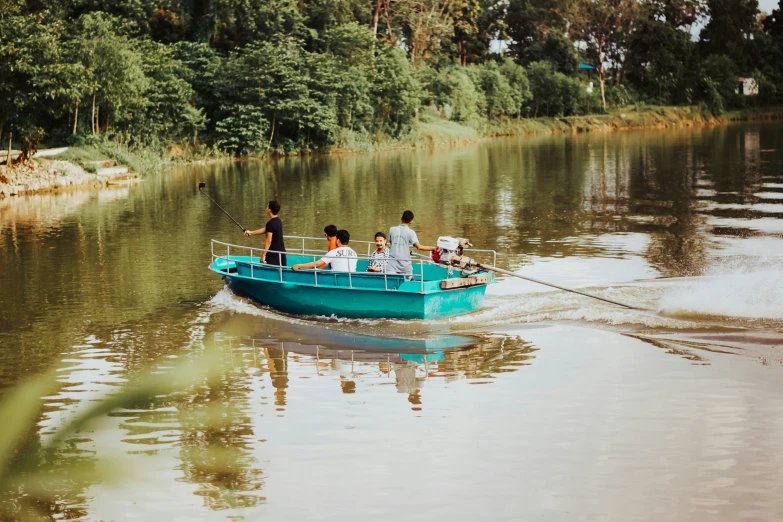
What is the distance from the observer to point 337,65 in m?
58.8

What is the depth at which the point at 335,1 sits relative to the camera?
62.6 m

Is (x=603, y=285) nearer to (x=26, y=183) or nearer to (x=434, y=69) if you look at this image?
(x=26, y=183)

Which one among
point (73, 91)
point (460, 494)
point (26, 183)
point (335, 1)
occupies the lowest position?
point (460, 494)

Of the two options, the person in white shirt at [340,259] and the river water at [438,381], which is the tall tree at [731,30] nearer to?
the river water at [438,381]

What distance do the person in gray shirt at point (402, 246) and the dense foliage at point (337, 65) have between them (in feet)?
81.0

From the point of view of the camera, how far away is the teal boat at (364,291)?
48.1 feet

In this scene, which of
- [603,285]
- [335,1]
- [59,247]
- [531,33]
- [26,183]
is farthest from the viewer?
[531,33]

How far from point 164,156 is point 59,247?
2510cm

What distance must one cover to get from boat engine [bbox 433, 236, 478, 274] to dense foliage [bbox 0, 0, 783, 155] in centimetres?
2513

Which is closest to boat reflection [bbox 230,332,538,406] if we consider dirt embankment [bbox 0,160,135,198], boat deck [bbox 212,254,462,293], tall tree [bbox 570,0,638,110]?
boat deck [bbox 212,254,462,293]

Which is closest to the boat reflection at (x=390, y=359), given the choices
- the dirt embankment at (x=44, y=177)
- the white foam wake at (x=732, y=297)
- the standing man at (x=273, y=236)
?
the standing man at (x=273, y=236)

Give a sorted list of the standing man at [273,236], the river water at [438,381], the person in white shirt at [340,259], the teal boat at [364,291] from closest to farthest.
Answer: the river water at [438,381], the teal boat at [364,291], the person in white shirt at [340,259], the standing man at [273,236]

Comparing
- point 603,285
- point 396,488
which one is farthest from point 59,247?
point 396,488

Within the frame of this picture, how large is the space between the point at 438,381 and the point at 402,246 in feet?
13.3
